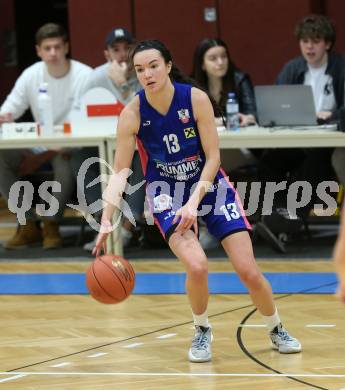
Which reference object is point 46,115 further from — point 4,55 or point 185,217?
point 4,55

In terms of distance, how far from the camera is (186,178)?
16.7 ft

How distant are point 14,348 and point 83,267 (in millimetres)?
2248

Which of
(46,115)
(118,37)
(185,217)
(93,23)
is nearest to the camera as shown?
(185,217)

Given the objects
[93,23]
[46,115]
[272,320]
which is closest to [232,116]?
[46,115]

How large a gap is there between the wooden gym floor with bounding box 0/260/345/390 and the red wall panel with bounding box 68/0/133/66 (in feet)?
14.3

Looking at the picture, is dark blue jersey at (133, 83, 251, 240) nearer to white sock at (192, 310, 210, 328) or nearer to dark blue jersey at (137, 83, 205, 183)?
dark blue jersey at (137, 83, 205, 183)

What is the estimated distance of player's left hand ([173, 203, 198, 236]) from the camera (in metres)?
4.83

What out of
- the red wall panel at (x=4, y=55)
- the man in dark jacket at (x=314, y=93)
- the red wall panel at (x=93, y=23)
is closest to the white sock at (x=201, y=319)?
the man in dark jacket at (x=314, y=93)

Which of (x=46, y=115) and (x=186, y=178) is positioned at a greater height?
(x=46, y=115)

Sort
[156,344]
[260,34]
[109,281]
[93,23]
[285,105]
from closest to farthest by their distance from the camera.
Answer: [109,281]
[156,344]
[285,105]
[260,34]
[93,23]

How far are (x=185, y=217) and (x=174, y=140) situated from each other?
43cm

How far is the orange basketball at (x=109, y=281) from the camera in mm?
4957

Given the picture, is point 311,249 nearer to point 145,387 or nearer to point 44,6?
point 145,387

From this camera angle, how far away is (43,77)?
8.65m
